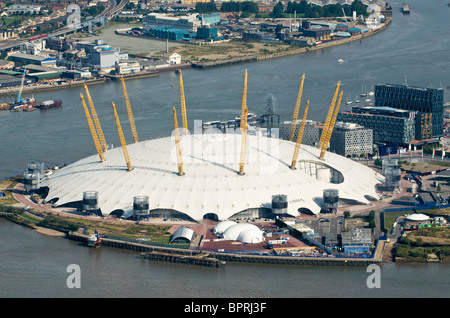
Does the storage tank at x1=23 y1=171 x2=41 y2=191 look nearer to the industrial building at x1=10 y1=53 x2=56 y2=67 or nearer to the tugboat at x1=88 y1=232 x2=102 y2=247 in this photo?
the tugboat at x1=88 y1=232 x2=102 y2=247

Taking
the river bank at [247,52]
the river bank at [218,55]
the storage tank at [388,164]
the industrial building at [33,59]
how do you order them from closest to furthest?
1. the storage tank at [388,164]
2. the river bank at [218,55]
3. the industrial building at [33,59]
4. the river bank at [247,52]

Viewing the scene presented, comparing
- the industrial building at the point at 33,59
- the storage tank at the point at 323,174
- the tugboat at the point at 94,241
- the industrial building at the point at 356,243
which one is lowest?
the industrial building at the point at 33,59

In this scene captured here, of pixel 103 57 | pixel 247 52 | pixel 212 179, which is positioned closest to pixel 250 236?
pixel 212 179

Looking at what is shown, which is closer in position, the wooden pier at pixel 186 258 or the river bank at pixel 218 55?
the wooden pier at pixel 186 258

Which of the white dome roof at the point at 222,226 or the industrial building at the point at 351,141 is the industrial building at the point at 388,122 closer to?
the industrial building at the point at 351,141

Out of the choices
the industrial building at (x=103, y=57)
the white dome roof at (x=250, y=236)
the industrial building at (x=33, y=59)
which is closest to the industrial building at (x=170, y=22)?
the industrial building at (x=33, y=59)

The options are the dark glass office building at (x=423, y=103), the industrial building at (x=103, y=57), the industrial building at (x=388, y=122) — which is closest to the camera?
the industrial building at (x=388, y=122)

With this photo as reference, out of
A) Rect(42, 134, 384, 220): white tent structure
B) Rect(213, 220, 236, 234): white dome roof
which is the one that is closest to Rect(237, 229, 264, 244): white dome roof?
Rect(213, 220, 236, 234): white dome roof
